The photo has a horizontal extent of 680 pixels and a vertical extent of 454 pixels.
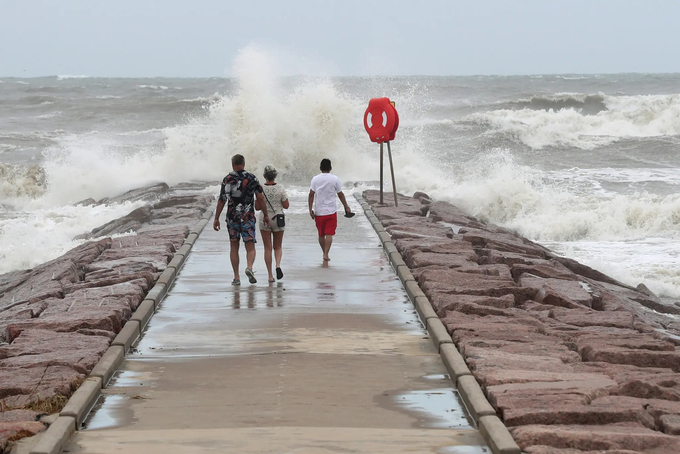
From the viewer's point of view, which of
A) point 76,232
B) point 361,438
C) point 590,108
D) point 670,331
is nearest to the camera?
point 361,438

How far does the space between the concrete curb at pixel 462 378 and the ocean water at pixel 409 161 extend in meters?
5.96

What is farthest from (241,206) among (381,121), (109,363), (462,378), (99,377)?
(381,121)

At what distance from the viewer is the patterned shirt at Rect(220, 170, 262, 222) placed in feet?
30.7

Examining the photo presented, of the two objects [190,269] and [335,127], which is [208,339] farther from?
[335,127]

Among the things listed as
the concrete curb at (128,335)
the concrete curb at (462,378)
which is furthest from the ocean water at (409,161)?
the concrete curb at (128,335)

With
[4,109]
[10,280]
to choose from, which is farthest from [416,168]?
[4,109]

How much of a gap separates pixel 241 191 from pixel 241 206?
0.20 metres

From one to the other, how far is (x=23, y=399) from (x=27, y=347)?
122 cm

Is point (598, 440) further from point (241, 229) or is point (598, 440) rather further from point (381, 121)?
point (381, 121)

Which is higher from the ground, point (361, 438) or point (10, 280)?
point (361, 438)

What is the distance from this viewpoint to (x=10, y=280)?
13.2 m

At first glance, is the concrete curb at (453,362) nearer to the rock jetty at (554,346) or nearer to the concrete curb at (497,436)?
the rock jetty at (554,346)

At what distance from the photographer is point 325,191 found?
1088 centimetres

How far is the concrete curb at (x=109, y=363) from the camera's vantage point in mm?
5961
